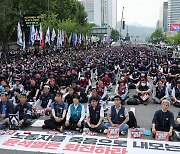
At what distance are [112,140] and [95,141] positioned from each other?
1.58ft

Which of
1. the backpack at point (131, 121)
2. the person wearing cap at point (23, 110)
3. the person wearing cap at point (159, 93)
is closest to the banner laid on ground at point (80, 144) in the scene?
the person wearing cap at point (23, 110)

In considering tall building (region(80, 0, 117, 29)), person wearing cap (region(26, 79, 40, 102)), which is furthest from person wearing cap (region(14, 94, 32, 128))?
tall building (region(80, 0, 117, 29))

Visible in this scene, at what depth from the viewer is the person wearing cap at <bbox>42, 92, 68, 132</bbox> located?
8.88 meters

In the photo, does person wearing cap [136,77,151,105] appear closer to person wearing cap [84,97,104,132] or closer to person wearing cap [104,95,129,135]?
person wearing cap [104,95,129,135]

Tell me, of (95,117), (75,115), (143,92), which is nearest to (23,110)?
(75,115)

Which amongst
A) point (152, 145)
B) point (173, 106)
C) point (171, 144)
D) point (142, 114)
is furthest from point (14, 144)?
point (173, 106)

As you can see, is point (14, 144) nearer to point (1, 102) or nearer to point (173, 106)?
point (1, 102)

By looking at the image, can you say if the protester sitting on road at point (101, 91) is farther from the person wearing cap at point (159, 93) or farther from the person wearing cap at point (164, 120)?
the person wearing cap at point (164, 120)

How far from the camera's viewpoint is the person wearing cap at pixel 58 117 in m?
8.88

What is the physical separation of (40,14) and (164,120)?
3824 cm

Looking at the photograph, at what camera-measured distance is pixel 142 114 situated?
11.0m

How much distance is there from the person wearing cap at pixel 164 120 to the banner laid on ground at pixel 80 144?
1.46 ft

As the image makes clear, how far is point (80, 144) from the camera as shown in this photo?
7.69 meters

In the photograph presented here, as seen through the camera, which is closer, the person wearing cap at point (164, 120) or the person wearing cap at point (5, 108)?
the person wearing cap at point (164, 120)
